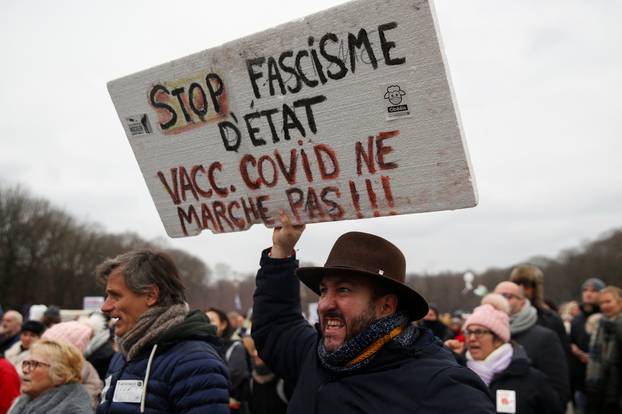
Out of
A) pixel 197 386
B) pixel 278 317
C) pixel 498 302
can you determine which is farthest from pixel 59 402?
pixel 498 302

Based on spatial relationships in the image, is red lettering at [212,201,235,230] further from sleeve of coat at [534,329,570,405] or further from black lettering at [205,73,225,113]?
sleeve of coat at [534,329,570,405]

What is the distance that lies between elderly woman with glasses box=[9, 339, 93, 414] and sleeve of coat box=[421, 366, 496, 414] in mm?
2445

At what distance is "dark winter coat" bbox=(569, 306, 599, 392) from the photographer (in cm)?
761

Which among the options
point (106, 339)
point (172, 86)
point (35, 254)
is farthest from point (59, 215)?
point (172, 86)

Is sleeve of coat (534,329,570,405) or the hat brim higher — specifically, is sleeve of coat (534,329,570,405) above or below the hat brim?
below

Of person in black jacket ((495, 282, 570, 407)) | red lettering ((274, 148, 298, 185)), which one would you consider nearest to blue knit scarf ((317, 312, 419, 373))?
red lettering ((274, 148, 298, 185))

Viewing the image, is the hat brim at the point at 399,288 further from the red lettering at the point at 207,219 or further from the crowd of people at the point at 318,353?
the red lettering at the point at 207,219

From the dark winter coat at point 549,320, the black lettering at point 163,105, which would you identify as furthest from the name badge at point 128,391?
the dark winter coat at point 549,320

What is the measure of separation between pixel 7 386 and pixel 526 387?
373 centimetres

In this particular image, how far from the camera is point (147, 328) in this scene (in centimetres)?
323

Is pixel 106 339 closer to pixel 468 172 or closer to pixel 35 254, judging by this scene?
pixel 468 172

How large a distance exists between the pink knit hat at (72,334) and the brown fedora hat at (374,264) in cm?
300

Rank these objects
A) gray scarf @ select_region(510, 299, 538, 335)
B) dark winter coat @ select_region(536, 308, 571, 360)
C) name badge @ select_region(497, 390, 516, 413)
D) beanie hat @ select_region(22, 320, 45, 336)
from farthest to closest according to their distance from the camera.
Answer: beanie hat @ select_region(22, 320, 45, 336) < dark winter coat @ select_region(536, 308, 571, 360) < gray scarf @ select_region(510, 299, 538, 335) < name badge @ select_region(497, 390, 516, 413)

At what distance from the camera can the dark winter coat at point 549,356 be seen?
5023mm
